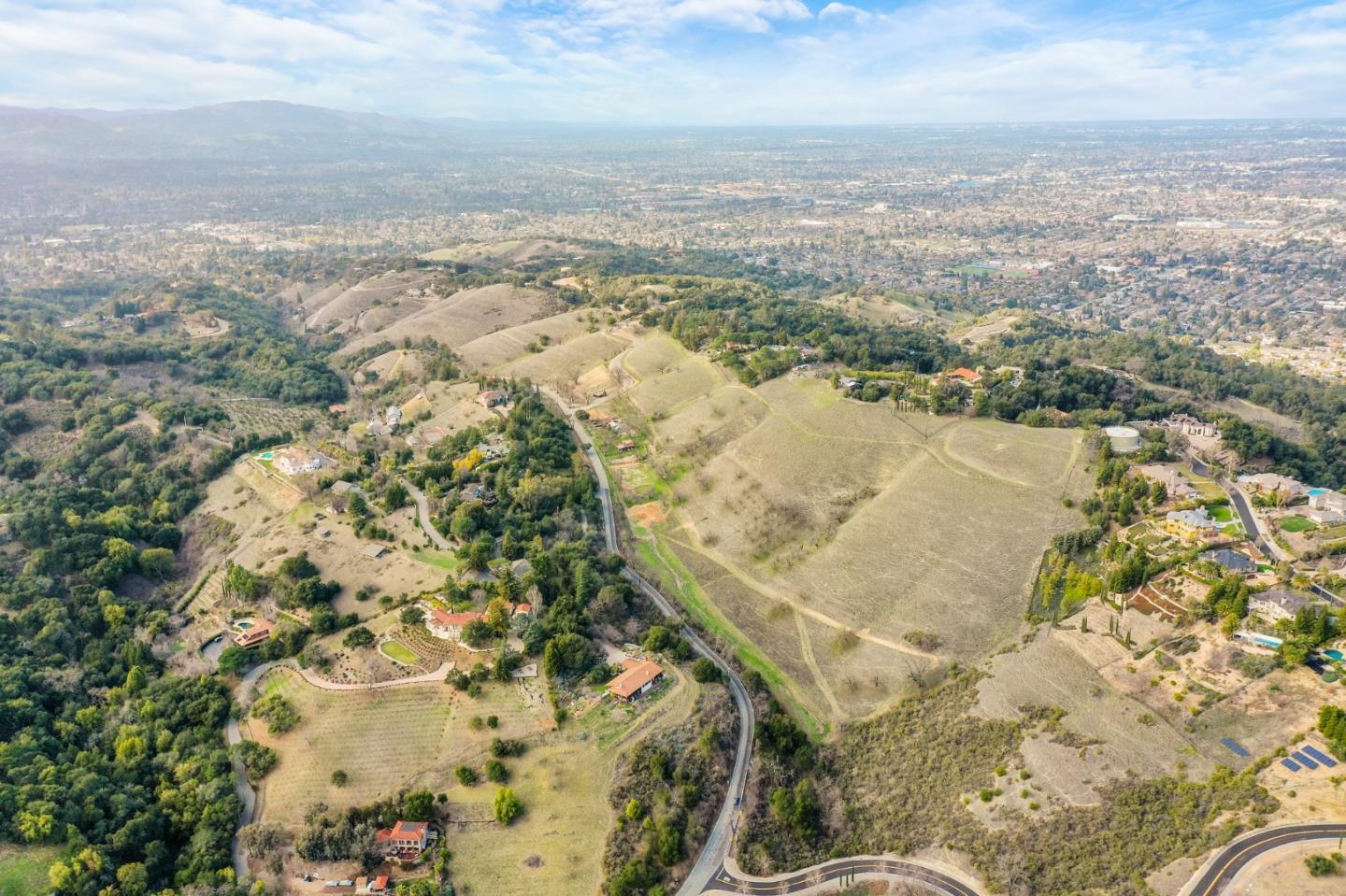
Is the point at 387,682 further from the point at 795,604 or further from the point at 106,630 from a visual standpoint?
the point at 795,604

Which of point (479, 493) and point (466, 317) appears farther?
point (466, 317)

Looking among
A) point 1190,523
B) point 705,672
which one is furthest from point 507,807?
point 1190,523

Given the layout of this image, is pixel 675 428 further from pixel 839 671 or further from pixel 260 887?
pixel 260 887

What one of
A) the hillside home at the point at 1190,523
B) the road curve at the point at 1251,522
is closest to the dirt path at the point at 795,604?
the hillside home at the point at 1190,523

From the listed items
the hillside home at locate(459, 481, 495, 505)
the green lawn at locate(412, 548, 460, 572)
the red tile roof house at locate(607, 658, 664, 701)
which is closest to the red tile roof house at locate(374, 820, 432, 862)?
the red tile roof house at locate(607, 658, 664, 701)

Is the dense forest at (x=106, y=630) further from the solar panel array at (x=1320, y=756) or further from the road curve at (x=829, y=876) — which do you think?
the solar panel array at (x=1320, y=756)

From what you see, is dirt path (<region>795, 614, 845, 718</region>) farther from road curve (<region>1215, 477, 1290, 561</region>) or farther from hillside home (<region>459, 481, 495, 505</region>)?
road curve (<region>1215, 477, 1290, 561</region>)

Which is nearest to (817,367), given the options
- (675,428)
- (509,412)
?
(675,428)
